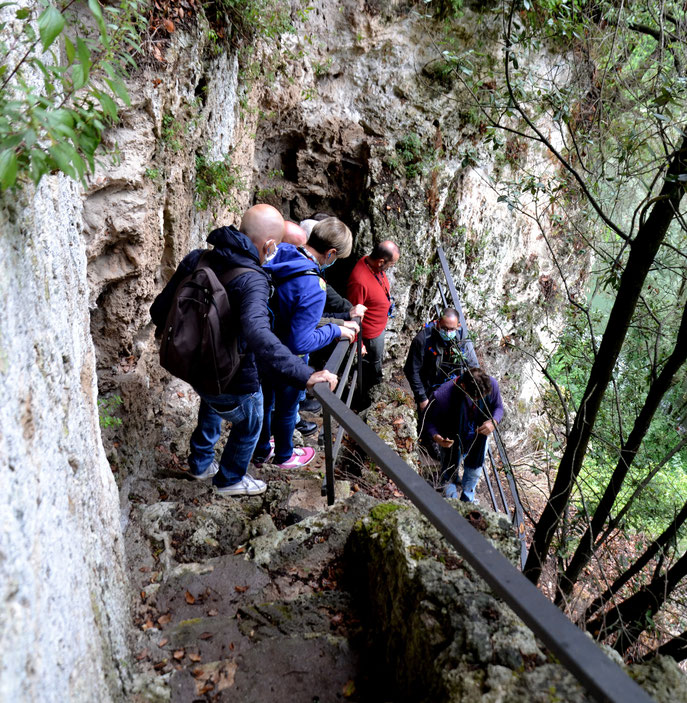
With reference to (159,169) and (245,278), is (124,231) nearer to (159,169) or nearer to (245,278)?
(159,169)

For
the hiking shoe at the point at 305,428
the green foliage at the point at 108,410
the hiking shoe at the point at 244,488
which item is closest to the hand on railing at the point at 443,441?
the hiking shoe at the point at 305,428

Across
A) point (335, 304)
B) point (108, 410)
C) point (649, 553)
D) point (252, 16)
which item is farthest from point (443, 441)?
point (252, 16)

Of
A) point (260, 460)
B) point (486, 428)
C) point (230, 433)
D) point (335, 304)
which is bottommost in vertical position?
point (260, 460)

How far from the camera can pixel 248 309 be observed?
259 cm

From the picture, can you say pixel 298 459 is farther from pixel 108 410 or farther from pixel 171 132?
pixel 171 132

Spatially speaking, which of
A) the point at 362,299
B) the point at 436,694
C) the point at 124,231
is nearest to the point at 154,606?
the point at 436,694

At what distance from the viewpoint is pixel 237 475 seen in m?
3.53

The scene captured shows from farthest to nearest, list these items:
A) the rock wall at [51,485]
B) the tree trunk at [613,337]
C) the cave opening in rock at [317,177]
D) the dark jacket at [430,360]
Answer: the cave opening in rock at [317,177] < the dark jacket at [430,360] < the tree trunk at [613,337] < the rock wall at [51,485]

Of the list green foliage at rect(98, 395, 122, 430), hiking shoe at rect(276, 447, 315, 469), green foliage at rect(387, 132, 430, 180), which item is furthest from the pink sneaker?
green foliage at rect(387, 132, 430, 180)

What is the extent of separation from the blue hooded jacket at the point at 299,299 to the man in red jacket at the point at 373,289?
260 centimetres

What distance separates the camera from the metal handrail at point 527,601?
997 mm

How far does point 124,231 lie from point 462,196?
6.47 m

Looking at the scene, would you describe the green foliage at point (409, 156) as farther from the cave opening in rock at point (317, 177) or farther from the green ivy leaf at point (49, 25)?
the green ivy leaf at point (49, 25)

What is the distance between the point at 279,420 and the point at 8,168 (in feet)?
10.2
